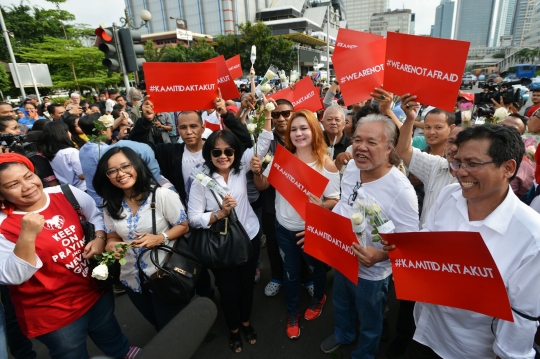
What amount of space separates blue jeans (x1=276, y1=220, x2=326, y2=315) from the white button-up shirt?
48.2 inches

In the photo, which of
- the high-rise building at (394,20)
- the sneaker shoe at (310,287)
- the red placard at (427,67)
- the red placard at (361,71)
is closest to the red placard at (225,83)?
the red placard at (361,71)

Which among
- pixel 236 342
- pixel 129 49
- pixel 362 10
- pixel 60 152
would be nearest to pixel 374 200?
pixel 236 342

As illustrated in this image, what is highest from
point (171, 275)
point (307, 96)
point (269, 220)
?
point (307, 96)

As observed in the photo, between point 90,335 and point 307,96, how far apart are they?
145 inches

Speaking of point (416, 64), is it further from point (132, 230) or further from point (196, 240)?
point (132, 230)

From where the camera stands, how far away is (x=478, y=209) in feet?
4.99

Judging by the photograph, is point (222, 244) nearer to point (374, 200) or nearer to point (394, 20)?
point (374, 200)

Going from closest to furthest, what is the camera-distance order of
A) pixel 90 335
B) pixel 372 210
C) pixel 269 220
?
pixel 372 210 → pixel 90 335 → pixel 269 220

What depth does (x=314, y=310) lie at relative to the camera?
9.96 ft

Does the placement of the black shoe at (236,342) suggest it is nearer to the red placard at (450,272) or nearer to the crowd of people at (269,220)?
the crowd of people at (269,220)

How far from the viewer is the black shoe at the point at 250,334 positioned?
2.77m

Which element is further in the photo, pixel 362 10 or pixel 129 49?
pixel 362 10

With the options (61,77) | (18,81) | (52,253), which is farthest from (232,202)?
(61,77)

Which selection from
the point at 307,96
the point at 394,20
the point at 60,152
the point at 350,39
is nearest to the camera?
the point at 60,152
